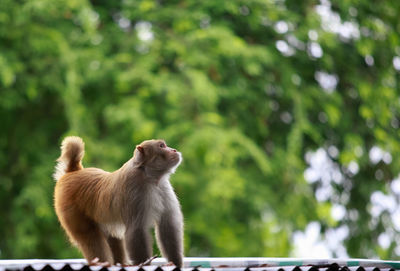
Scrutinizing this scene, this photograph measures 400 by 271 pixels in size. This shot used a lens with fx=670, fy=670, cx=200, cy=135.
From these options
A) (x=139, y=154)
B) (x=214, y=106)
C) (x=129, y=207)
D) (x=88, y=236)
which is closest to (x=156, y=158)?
(x=139, y=154)

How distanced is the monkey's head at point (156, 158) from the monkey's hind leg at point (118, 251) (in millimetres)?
297

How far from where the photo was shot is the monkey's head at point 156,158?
70.2 inches

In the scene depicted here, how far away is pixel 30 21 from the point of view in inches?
215

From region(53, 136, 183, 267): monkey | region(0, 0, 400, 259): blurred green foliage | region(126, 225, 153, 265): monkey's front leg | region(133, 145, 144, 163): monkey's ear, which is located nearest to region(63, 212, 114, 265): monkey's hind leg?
region(53, 136, 183, 267): monkey

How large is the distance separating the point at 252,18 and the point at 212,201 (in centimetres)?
155

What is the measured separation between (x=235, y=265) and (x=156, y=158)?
37cm

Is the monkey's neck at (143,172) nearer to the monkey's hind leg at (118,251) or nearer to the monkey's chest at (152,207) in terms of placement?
the monkey's chest at (152,207)

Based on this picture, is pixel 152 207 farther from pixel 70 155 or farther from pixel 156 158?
pixel 70 155

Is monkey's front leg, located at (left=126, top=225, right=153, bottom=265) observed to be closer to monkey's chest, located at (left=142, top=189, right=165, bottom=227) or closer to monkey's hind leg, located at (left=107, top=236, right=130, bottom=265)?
monkey's chest, located at (left=142, top=189, right=165, bottom=227)

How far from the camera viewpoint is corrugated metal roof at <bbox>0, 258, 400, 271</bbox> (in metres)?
1.29

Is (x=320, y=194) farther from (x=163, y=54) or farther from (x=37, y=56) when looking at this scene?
(x=37, y=56)

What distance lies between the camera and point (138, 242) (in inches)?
68.0

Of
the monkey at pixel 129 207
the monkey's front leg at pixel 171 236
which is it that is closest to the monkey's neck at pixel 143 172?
the monkey at pixel 129 207

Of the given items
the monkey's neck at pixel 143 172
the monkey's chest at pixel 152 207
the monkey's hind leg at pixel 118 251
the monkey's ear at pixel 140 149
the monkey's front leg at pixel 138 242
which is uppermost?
the monkey's ear at pixel 140 149
